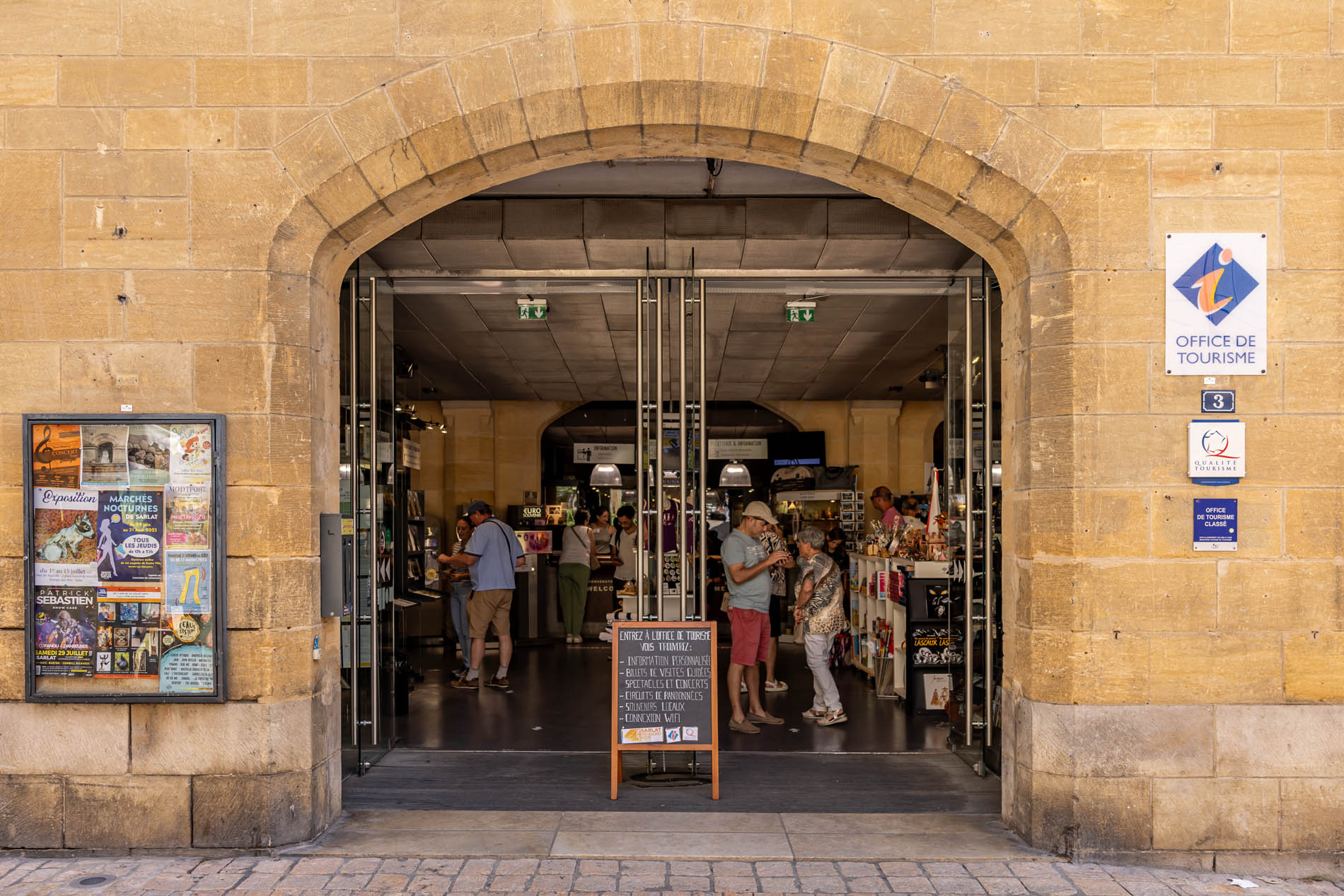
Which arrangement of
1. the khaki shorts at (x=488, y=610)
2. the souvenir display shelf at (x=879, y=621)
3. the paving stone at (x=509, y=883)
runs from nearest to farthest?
the paving stone at (x=509, y=883)
the souvenir display shelf at (x=879, y=621)
the khaki shorts at (x=488, y=610)

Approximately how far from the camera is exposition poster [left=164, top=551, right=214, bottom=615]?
4410 mm

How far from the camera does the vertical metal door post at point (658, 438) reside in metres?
6.12

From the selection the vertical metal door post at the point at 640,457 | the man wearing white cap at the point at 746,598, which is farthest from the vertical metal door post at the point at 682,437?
the man wearing white cap at the point at 746,598

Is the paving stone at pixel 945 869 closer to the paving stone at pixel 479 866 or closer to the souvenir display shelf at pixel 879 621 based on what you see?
the paving stone at pixel 479 866

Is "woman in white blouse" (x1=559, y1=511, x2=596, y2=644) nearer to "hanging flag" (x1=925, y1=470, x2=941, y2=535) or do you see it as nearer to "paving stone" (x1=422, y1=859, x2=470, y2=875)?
"hanging flag" (x1=925, y1=470, x2=941, y2=535)

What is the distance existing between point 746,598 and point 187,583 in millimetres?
3444

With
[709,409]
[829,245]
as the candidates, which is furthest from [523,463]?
[829,245]

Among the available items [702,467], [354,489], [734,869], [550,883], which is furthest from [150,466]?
[702,467]

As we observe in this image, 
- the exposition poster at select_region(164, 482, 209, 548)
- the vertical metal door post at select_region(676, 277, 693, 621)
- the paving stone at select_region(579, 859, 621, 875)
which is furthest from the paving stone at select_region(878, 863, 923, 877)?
the exposition poster at select_region(164, 482, 209, 548)

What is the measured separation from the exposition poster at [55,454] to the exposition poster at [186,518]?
0.40 m

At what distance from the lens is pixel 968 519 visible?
20.0 ft

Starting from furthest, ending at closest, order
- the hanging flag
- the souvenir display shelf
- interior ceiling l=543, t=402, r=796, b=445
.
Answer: interior ceiling l=543, t=402, r=796, b=445 → the souvenir display shelf → the hanging flag

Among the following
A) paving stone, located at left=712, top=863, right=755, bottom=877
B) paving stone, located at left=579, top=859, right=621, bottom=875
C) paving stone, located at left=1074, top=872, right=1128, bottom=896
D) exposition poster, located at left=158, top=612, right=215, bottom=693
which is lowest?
Answer: paving stone, located at left=1074, top=872, right=1128, bottom=896

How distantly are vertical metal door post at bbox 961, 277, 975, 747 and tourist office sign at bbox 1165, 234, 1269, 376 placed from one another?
172cm
